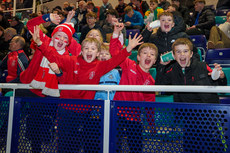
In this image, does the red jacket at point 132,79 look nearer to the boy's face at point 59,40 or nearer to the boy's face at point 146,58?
the boy's face at point 146,58

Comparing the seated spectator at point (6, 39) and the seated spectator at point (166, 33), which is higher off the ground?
the seated spectator at point (6, 39)

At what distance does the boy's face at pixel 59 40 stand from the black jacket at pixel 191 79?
122 centimetres

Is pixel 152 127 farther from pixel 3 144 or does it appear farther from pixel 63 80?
pixel 3 144

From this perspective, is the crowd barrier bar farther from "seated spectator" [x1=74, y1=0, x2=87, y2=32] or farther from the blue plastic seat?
"seated spectator" [x1=74, y1=0, x2=87, y2=32]

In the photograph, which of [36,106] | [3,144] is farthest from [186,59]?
[3,144]

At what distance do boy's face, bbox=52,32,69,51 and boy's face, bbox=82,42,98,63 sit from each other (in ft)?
1.11

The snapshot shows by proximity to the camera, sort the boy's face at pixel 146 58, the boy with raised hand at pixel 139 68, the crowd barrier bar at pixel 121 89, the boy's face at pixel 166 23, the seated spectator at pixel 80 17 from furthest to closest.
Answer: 1. the seated spectator at pixel 80 17
2. the boy's face at pixel 166 23
3. the boy's face at pixel 146 58
4. the boy with raised hand at pixel 139 68
5. the crowd barrier bar at pixel 121 89

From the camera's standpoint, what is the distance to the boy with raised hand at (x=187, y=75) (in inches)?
87.1

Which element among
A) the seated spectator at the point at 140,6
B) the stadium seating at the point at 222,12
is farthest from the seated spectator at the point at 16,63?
the stadium seating at the point at 222,12

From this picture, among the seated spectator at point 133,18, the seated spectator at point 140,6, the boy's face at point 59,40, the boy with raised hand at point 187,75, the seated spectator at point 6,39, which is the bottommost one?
the boy with raised hand at point 187,75

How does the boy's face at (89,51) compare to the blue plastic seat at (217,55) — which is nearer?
the boy's face at (89,51)

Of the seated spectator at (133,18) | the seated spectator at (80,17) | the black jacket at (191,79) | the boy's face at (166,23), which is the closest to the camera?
Result: the black jacket at (191,79)

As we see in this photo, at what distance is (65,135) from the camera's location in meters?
1.94

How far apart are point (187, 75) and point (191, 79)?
6 centimetres
